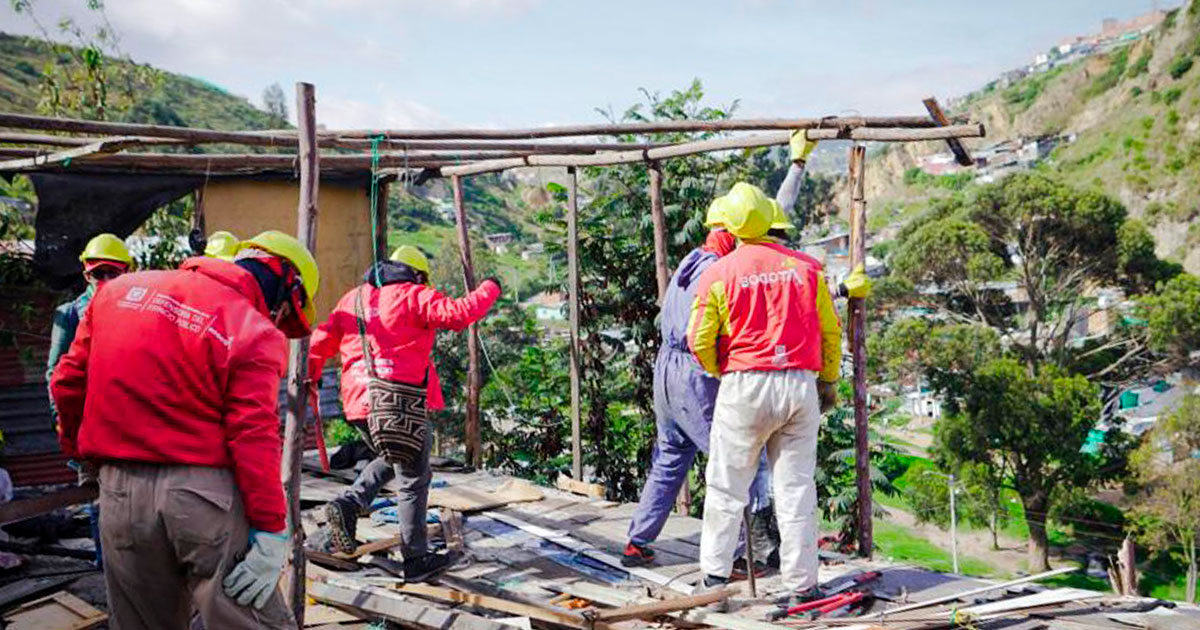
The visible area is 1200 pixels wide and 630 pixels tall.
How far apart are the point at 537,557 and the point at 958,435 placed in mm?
23989

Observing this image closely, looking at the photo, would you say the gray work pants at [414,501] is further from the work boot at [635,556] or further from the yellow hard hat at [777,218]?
the yellow hard hat at [777,218]

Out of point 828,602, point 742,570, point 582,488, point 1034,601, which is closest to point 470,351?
point 582,488

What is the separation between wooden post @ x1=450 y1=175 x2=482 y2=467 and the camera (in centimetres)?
841

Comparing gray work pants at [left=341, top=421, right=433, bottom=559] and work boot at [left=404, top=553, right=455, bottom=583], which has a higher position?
gray work pants at [left=341, top=421, right=433, bottom=559]

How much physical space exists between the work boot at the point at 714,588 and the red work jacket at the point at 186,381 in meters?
2.29

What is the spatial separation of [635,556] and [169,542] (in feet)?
10.1

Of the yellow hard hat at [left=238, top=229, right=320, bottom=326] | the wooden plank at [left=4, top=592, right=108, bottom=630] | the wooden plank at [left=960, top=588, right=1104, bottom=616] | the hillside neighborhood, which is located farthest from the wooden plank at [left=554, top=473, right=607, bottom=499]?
the yellow hard hat at [left=238, top=229, right=320, bottom=326]

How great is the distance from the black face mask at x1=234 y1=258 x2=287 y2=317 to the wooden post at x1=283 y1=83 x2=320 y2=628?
103 cm

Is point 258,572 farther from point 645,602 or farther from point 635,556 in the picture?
point 635,556

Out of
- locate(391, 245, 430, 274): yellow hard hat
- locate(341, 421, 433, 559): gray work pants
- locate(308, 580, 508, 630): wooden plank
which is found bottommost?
locate(308, 580, 508, 630): wooden plank

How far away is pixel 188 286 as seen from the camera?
2.99 metres

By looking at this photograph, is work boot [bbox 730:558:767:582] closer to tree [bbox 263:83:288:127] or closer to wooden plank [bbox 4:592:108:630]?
wooden plank [bbox 4:592:108:630]

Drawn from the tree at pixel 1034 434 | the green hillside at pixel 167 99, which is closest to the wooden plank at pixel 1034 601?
the tree at pixel 1034 434

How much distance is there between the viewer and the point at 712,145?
20.2 feet
